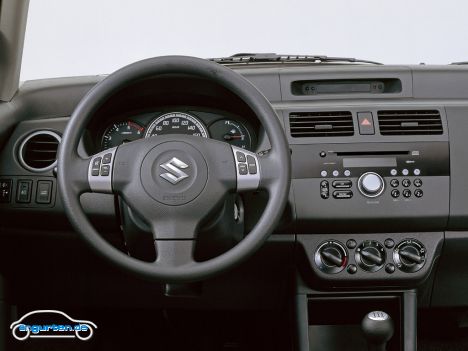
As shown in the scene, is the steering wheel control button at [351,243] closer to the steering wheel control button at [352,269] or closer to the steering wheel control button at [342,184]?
the steering wheel control button at [352,269]

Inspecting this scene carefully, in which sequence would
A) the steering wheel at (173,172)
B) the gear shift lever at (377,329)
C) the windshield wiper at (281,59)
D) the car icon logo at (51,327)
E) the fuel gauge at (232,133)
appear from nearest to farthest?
the steering wheel at (173,172)
the fuel gauge at (232,133)
the gear shift lever at (377,329)
the car icon logo at (51,327)
the windshield wiper at (281,59)

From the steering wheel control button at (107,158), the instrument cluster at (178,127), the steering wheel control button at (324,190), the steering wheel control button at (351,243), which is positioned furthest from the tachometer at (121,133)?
the steering wheel control button at (351,243)

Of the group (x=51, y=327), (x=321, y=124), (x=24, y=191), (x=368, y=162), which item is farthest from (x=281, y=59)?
(x=51, y=327)

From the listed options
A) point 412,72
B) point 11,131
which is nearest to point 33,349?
point 11,131

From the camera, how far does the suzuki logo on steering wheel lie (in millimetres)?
1512

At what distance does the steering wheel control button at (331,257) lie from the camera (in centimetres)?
186

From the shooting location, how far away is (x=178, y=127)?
1808 millimetres

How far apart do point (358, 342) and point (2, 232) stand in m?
1.07

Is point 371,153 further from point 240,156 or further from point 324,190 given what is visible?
point 240,156

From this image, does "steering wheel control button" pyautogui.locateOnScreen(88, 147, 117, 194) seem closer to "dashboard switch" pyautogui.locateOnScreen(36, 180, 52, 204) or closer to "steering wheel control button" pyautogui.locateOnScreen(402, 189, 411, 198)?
"dashboard switch" pyautogui.locateOnScreen(36, 180, 52, 204)

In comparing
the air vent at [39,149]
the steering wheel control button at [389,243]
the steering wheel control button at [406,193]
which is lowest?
the steering wheel control button at [389,243]

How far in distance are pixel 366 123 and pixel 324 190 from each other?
214 mm

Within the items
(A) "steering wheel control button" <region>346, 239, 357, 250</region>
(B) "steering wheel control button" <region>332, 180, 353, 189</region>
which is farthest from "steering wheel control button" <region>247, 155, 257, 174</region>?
(A) "steering wheel control button" <region>346, 239, 357, 250</region>

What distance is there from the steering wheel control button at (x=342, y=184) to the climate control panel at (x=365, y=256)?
0.14 m
